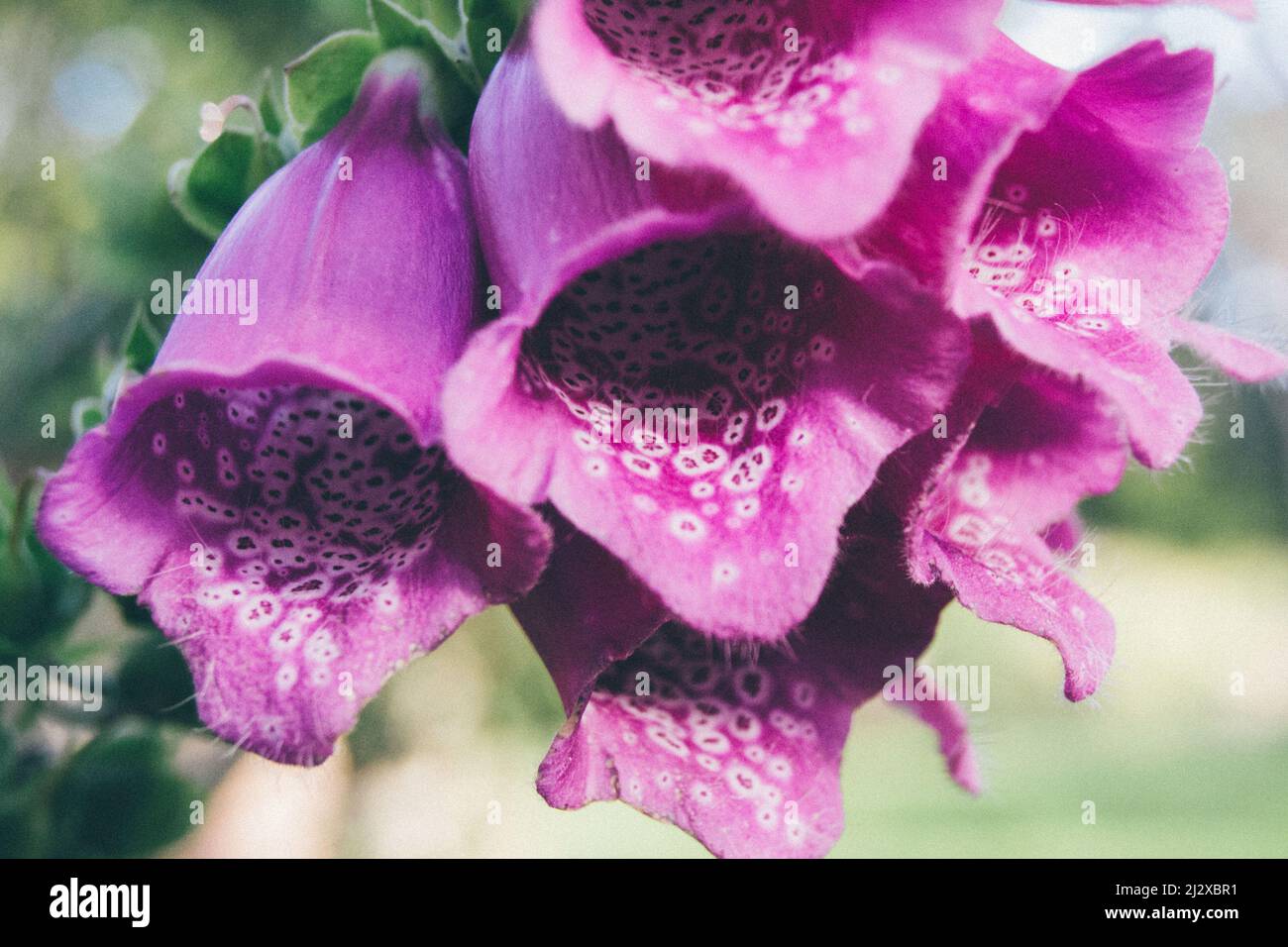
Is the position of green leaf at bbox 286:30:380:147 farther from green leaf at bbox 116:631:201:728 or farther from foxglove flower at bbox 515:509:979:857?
green leaf at bbox 116:631:201:728

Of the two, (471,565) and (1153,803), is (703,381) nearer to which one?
(471,565)

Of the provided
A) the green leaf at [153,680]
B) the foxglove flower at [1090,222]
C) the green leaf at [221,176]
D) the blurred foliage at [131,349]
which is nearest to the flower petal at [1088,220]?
the foxglove flower at [1090,222]

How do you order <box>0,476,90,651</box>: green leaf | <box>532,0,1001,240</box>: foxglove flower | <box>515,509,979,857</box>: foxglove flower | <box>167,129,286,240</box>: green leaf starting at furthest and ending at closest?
<box>0,476,90,651</box>: green leaf < <box>167,129,286,240</box>: green leaf < <box>515,509,979,857</box>: foxglove flower < <box>532,0,1001,240</box>: foxglove flower

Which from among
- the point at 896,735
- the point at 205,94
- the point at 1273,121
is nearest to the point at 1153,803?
the point at 896,735

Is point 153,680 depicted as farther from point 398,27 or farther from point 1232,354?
point 1232,354

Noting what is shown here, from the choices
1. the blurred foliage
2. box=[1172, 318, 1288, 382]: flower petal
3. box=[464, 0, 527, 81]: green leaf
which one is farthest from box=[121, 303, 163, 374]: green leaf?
box=[1172, 318, 1288, 382]: flower petal

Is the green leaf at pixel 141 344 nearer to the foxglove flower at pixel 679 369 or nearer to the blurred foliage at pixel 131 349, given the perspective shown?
the blurred foliage at pixel 131 349
